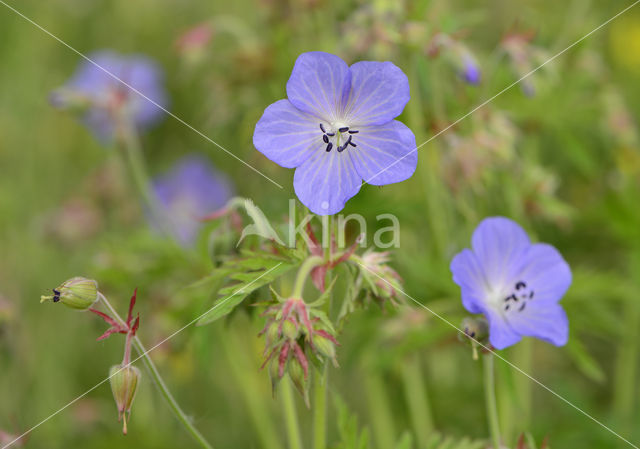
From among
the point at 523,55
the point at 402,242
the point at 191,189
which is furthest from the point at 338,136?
the point at 191,189

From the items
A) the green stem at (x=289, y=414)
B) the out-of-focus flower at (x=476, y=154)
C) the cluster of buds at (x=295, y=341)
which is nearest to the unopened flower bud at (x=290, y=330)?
the cluster of buds at (x=295, y=341)

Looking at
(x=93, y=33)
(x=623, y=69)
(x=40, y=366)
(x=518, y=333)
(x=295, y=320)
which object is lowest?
(x=518, y=333)

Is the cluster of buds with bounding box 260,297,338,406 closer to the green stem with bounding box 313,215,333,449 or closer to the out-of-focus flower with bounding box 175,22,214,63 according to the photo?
the green stem with bounding box 313,215,333,449

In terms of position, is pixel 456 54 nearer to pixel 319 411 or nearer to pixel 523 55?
pixel 523 55

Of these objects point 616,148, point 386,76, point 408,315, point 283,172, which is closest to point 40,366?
point 283,172

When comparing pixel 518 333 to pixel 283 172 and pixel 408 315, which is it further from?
pixel 283 172

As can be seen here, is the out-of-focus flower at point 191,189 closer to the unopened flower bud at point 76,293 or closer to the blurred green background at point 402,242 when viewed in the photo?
the blurred green background at point 402,242
